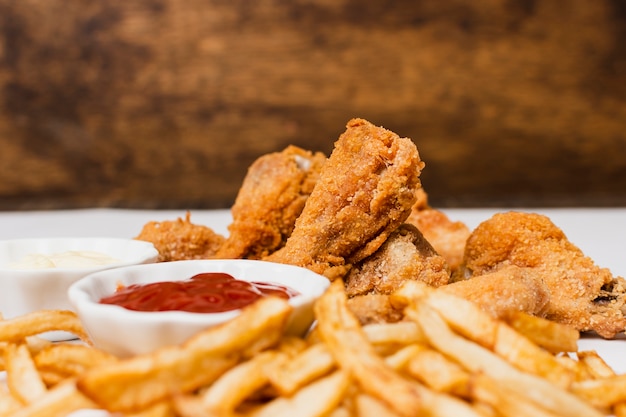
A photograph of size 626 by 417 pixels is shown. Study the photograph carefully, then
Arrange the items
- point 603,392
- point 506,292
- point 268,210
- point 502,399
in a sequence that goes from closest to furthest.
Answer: point 502,399, point 603,392, point 506,292, point 268,210

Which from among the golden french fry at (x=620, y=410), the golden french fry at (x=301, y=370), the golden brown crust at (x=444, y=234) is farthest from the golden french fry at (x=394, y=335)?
the golden brown crust at (x=444, y=234)

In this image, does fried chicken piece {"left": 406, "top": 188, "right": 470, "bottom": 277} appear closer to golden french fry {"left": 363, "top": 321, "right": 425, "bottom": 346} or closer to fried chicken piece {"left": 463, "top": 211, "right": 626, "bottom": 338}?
fried chicken piece {"left": 463, "top": 211, "right": 626, "bottom": 338}

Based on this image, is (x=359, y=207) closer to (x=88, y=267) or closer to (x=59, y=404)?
(x=88, y=267)

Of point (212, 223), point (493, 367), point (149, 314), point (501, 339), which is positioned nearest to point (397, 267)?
point (501, 339)

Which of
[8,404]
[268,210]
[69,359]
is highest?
[268,210]

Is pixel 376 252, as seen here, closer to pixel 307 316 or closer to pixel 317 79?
pixel 307 316
